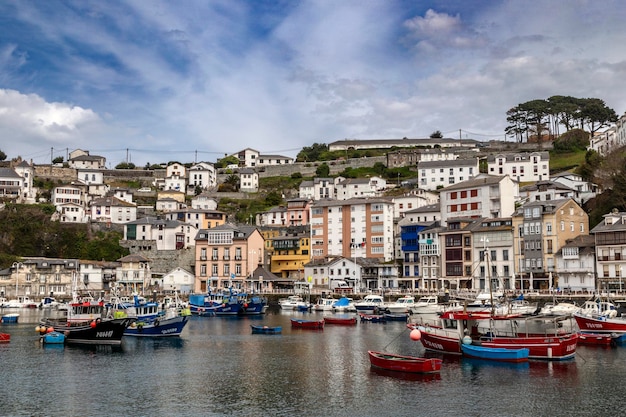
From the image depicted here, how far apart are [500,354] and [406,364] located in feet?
23.7

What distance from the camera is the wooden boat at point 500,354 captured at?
3809 centimetres

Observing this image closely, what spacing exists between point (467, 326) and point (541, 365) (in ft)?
17.9

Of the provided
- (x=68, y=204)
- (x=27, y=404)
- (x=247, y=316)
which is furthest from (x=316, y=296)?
(x=27, y=404)

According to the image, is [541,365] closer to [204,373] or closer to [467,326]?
[467,326]

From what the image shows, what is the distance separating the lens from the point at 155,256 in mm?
104812

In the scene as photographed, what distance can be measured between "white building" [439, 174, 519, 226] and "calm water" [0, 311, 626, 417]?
156ft

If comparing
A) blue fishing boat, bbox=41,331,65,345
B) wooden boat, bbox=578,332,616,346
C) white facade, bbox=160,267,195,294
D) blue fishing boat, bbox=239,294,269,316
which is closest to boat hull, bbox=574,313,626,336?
wooden boat, bbox=578,332,616,346

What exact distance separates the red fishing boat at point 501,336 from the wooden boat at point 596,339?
4.64 meters

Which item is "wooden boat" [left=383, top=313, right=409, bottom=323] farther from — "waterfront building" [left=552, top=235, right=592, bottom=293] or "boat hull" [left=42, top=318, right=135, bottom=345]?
"boat hull" [left=42, top=318, right=135, bottom=345]

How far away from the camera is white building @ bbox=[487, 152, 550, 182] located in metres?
115

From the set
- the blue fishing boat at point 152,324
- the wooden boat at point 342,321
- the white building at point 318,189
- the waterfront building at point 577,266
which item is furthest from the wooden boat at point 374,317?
the white building at point 318,189

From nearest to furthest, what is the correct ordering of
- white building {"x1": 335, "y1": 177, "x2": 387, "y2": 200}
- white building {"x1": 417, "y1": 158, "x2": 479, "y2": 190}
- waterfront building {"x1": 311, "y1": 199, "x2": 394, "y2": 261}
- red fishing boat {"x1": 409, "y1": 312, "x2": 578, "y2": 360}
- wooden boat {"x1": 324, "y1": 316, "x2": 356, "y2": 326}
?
red fishing boat {"x1": 409, "y1": 312, "x2": 578, "y2": 360}
wooden boat {"x1": 324, "y1": 316, "x2": 356, "y2": 326}
waterfront building {"x1": 311, "y1": 199, "x2": 394, "y2": 261}
white building {"x1": 417, "y1": 158, "x2": 479, "y2": 190}
white building {"x1": 335, "y1": 177, "x2": 387, "y2": 200}

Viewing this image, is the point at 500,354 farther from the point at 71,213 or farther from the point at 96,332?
the point at 71,213

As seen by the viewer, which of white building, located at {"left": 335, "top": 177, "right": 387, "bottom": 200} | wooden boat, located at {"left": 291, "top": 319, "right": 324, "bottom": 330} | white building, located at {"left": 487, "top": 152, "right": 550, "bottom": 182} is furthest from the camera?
white building, located at {"left": 335, "top": 177, "right": 387, "bottom": 200}
